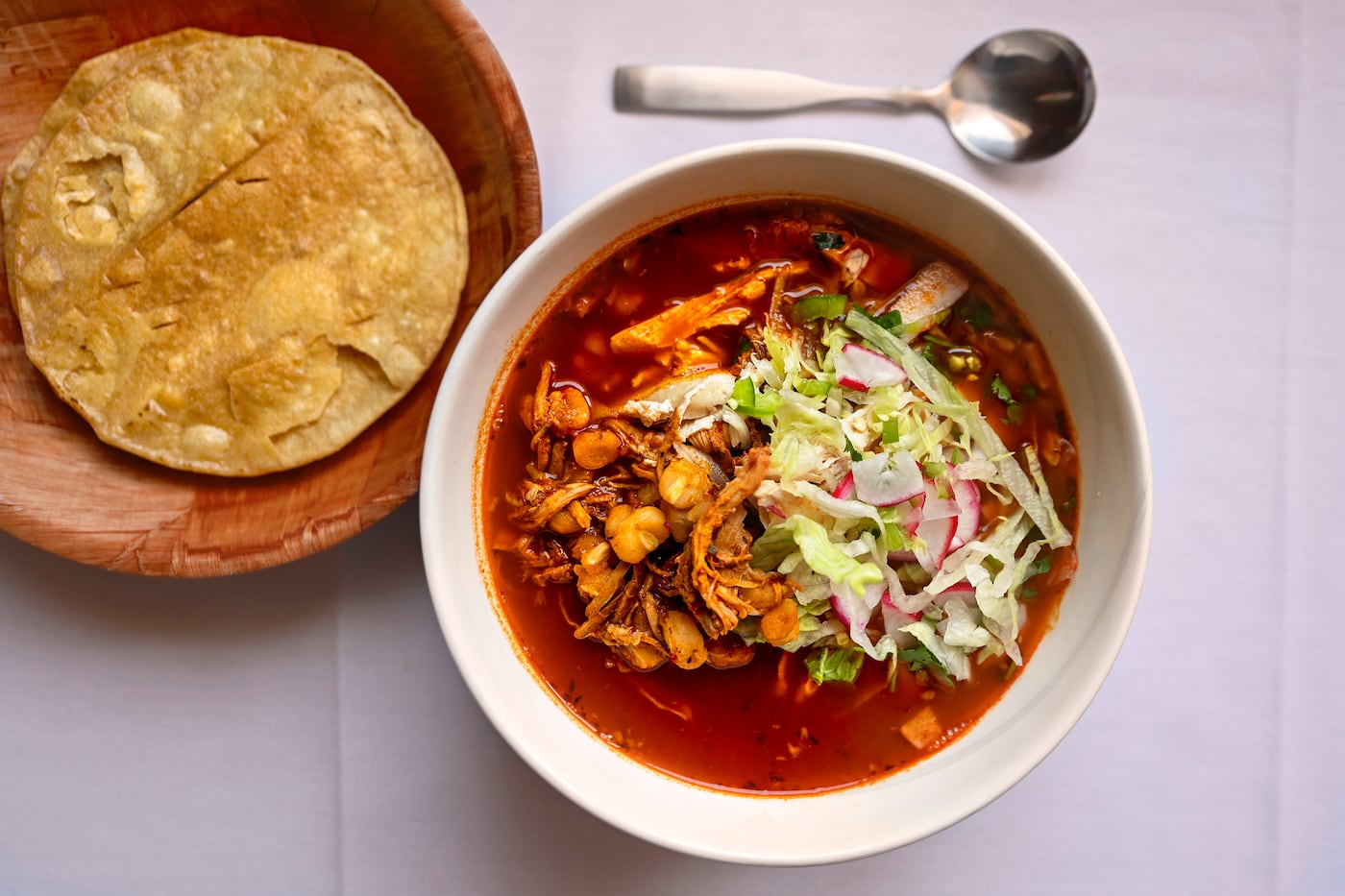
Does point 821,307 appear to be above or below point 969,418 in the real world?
above

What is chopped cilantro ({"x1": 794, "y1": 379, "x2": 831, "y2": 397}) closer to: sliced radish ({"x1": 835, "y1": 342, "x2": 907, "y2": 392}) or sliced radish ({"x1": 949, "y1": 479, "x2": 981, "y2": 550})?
sliced radish ({"x1": 835, "y1": 342, "x2": 907, "y2": 392})

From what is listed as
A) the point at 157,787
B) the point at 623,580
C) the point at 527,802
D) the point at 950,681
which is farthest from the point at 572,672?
the point at 157,787

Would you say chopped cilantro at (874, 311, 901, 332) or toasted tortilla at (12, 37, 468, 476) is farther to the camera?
toasted tortilla at (12, 37, 468, 476)

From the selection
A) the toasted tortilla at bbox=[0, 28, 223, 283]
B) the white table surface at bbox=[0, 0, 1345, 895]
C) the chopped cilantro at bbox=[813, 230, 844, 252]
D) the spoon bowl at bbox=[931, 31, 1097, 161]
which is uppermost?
the toasted tortilla at bbox=[0, 28, 223, 283]

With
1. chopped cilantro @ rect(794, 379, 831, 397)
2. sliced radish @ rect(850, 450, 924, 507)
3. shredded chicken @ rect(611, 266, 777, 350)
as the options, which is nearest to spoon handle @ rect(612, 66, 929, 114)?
shredded chicken @ rect(611, 266, 777, 350)

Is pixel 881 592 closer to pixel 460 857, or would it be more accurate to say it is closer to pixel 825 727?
pixel 825 727

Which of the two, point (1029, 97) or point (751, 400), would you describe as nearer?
point (751, 400)

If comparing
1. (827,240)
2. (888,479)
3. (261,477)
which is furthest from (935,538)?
(261,477)

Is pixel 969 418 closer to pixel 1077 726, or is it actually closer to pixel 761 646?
pixel 761 646
